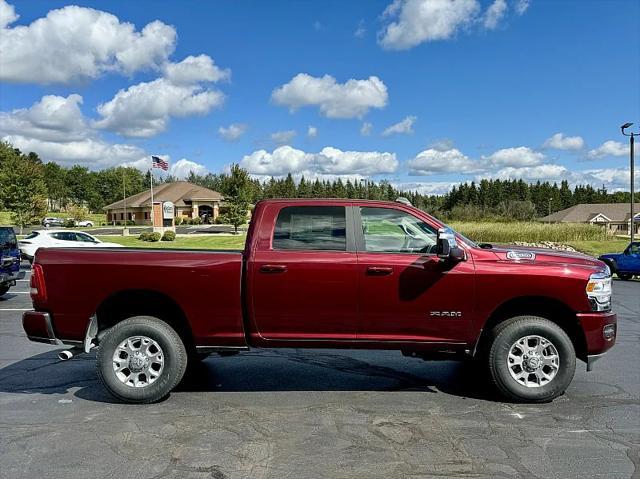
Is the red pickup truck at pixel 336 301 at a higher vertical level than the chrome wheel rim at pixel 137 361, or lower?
higher

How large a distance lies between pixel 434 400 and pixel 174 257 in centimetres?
296

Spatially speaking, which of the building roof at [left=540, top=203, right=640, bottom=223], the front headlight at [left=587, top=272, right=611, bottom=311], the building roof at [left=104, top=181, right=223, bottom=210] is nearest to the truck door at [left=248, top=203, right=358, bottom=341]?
the front headlight at [left=587, top=272, right=611, bottom=311]

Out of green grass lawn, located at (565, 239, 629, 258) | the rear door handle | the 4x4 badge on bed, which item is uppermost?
the rear door handle

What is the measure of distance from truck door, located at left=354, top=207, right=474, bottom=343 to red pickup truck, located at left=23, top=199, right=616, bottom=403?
10 mm

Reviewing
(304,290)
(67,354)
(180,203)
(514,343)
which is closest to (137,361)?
(67,354)

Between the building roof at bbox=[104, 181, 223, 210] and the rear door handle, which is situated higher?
the building roof at bbox=[104, 181, 223, 210]

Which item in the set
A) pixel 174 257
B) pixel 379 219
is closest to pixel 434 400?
pixel 379 219

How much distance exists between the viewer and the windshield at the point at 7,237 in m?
13.5

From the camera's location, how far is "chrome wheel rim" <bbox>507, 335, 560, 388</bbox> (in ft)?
16.7

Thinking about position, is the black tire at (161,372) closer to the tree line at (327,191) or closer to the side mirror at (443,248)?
the side mirror at (443,248)

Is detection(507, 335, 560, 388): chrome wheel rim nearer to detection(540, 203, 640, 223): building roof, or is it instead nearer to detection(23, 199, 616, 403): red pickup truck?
detection(23, 199, 616, 403): red pickup truck

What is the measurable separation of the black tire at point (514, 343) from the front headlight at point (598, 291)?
0.42 meters

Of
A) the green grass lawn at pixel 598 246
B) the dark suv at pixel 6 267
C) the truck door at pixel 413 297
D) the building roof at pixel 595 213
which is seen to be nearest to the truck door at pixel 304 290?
the truck door at pixel 413 297

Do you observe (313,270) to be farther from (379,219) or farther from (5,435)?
(5,435)
